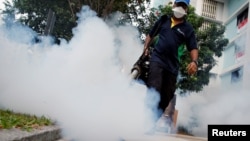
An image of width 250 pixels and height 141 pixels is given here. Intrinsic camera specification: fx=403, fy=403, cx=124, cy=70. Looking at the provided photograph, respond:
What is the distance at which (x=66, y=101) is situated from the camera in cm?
432

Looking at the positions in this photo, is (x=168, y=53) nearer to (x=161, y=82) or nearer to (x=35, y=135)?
(x=161, y=82)

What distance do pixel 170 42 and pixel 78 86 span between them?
1204 mm

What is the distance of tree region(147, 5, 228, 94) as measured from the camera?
15516mm

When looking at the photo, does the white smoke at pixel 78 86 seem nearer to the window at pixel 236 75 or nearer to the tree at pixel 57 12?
the tree at pixel 57 12

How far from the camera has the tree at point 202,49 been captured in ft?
50.9

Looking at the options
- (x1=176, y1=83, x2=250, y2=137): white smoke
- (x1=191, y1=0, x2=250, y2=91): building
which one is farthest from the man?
(x1=191, y1=0, x2=250, y2=91): building

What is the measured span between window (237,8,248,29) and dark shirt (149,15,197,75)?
18.5 meters

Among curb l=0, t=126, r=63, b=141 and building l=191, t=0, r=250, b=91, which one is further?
building l=191, t=0, r=250, b=91

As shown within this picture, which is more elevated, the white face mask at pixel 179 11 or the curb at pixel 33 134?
the white face mask at pixel 179 11

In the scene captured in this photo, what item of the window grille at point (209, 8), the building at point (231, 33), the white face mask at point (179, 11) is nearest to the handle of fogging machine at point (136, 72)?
the white face mask at point (179, 11)

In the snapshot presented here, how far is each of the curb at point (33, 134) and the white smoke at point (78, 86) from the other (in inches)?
7.4

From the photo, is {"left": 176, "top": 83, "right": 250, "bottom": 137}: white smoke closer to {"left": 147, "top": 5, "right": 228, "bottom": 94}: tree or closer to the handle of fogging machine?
{"left": 147, "top": 5, "right": 228, "bottom": 94}: tree

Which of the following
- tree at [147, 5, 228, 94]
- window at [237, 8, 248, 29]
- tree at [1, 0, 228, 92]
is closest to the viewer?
tree at [1, 0, 228, 92]

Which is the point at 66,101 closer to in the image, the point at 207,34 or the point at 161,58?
the point at 161,58
